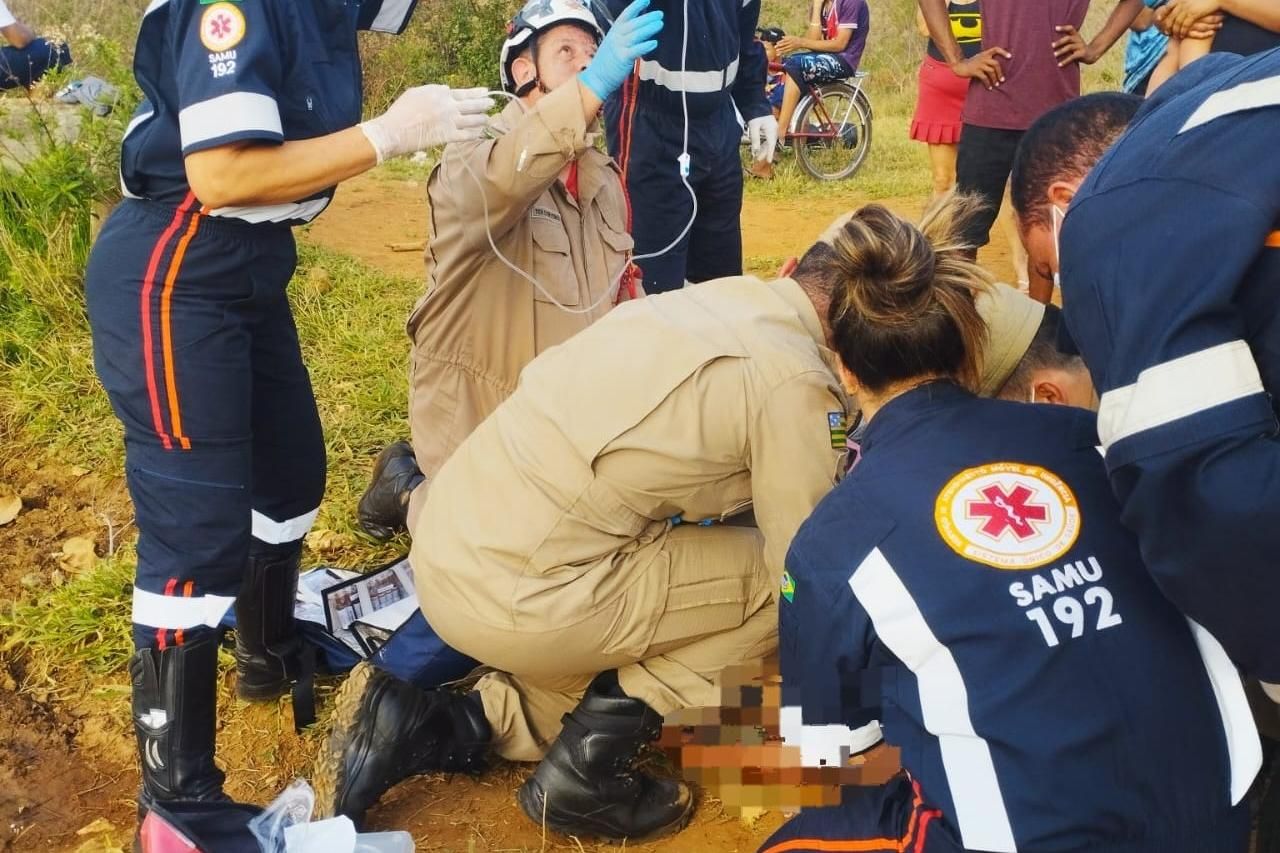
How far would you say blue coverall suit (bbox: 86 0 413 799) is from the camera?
205 cm

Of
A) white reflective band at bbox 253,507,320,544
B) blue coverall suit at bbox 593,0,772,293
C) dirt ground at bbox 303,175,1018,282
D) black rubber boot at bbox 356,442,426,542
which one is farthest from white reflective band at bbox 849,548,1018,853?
→ dirt ground at bbox 303,175,1018,282

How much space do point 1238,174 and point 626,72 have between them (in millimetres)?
1615

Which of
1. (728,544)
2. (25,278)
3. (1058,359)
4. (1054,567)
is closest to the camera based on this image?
(1054,567)

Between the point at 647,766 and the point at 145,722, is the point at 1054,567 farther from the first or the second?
the point at 145,722

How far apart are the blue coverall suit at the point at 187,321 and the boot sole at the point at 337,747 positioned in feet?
0.69

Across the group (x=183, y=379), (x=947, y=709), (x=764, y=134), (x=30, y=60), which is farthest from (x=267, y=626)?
(x=30, y=60)

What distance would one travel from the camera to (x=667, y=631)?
2.30 meters

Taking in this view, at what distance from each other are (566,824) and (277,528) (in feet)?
3.05

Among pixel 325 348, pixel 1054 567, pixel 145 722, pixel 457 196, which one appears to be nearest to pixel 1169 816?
pixel 1054 567

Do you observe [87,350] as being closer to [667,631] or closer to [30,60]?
[30,60]

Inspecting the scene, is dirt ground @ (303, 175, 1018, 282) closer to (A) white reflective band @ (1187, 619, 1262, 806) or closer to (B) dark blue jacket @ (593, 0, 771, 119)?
(B) dark blue jacket @ (593, 0, 771, 119)

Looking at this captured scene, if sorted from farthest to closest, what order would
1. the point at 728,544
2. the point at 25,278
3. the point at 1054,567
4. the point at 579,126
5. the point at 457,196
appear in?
the point at 25,278 < the point at 457,196 < the point at 579,126 < the point at 728,544 < the point at 1054,567

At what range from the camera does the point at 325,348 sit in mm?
4730

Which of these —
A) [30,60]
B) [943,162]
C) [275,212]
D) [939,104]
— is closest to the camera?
[275,212]
